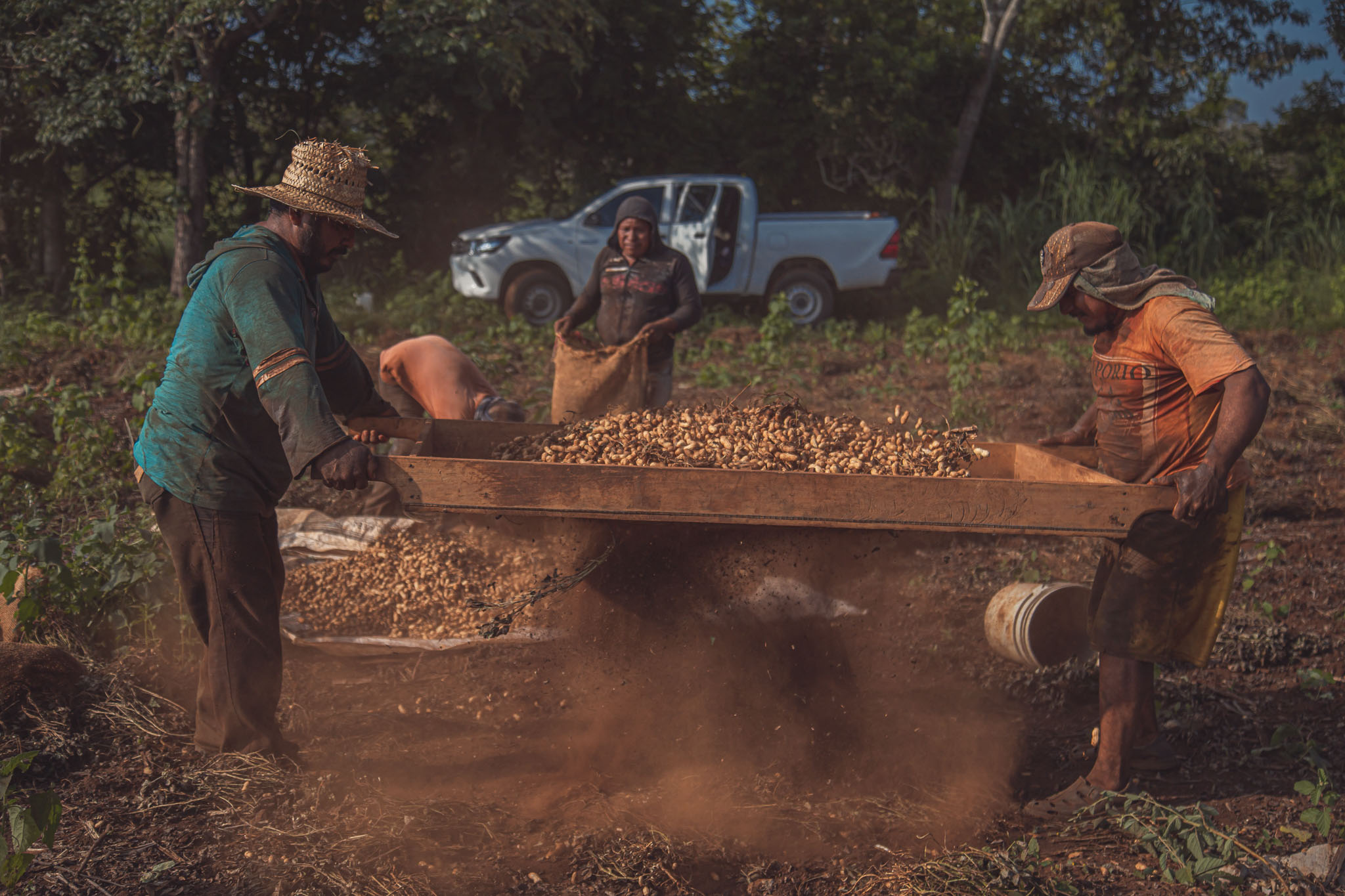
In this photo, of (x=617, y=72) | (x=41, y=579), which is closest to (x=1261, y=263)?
(x=617, y=72)

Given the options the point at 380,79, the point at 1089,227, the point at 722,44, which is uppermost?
the point at 722,44

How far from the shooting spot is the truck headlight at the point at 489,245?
10227 mm

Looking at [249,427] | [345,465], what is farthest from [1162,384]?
[249,427]

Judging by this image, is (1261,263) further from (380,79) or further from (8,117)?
(8,117)

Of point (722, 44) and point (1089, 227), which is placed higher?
point (722, 44)

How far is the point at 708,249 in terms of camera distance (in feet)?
34.9

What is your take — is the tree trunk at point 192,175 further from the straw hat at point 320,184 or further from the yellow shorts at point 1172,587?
the yellow shorts at point 1172,587

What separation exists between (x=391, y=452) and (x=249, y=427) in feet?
7.31

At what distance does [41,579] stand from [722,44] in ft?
39.9

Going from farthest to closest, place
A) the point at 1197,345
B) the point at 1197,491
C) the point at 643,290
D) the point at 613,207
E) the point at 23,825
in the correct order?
the point at 613,207 < the point at 643,290 < the point at 1197,345 < the point at 1197,491 < the point at 23,825

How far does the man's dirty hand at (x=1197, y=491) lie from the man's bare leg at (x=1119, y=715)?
24.4 inches

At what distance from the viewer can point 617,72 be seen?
40.1 ft

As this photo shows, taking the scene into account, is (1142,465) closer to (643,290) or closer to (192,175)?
(643,290)

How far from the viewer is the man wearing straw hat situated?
8.73 feet
